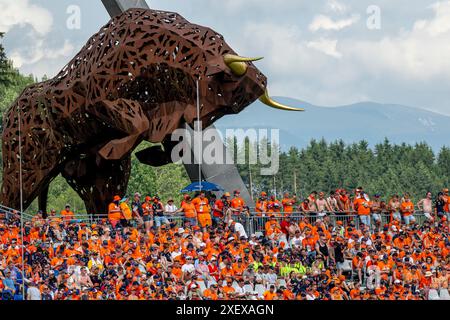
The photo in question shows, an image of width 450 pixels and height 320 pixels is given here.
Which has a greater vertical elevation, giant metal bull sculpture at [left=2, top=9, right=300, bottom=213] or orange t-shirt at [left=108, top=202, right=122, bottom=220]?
giant metal bull sculpture at [left=2, top=9, right=300, bottom=213]

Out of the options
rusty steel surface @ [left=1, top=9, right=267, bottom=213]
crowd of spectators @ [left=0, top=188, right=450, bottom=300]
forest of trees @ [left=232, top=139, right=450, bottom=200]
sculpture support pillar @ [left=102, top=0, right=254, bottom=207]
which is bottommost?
crowd of spectators @ [left=0, top=188, right=450, bottom=300]

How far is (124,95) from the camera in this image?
30484 mm

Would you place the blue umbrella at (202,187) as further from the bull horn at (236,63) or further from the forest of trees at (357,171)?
the forest of trees at (357,171)

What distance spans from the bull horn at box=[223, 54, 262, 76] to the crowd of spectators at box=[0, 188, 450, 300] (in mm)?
3331

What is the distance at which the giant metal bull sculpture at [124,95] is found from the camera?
30062mm

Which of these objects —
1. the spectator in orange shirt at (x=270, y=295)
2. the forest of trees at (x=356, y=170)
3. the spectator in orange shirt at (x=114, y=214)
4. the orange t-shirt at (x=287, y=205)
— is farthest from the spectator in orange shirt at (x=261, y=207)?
the forest of trees at (x=356, y=170)

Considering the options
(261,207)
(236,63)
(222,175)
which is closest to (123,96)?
(236,63)

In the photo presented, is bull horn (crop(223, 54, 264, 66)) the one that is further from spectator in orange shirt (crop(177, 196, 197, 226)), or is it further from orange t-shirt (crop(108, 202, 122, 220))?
orange t-shirt (crop(108, 202, 122, 220))

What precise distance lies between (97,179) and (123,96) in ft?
11.8

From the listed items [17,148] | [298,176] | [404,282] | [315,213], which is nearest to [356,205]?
[315,213]

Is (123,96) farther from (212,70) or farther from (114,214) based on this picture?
(114,214)

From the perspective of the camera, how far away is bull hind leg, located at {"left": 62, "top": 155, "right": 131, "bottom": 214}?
108 ft

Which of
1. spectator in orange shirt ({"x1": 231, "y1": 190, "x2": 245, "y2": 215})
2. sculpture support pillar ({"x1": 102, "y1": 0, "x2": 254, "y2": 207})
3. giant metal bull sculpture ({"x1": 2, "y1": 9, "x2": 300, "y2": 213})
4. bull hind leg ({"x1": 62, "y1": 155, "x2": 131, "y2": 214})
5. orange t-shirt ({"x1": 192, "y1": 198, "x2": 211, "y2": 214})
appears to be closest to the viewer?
orange t-shirt ({"x1": 192, "y1": 198, "x2": 211, "y2": 214})

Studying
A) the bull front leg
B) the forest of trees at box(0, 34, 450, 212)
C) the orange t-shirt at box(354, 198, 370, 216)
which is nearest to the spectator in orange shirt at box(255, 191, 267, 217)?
the orange t-shirt at box(354, 198, 370, 216)
